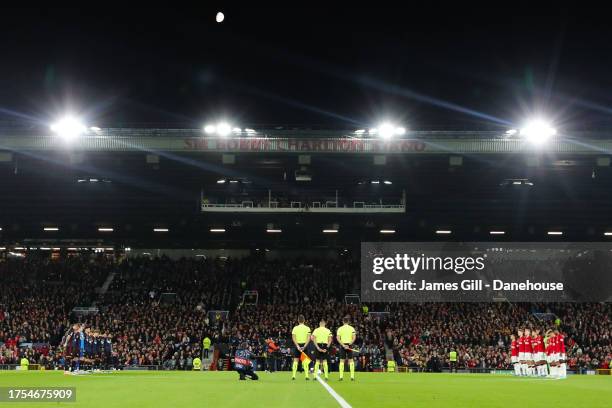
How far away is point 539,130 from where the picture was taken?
130ft

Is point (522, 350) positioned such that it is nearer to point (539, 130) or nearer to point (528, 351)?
point (528, 351)

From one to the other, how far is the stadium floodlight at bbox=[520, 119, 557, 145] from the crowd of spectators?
571 inches

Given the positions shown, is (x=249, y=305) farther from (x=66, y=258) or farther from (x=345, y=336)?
(x=345, y=336)

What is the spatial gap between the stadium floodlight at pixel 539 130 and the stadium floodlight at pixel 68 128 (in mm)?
21413

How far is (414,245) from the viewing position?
67125mm

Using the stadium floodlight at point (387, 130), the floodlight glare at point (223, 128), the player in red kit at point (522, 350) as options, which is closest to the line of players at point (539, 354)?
the player in red kit at point (522, 350)

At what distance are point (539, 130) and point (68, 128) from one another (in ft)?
74.4

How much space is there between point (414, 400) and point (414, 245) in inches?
2042

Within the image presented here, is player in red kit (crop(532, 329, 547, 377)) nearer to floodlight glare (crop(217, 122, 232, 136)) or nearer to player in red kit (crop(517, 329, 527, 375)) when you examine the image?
player in red kit (crop(517, 329, 527, 375))

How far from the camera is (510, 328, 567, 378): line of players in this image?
101 feet

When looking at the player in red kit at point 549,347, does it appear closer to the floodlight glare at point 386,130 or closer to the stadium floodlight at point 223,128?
the floodlight glare at point 386,130

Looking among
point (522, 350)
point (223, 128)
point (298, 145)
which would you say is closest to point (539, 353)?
point (522, 350)

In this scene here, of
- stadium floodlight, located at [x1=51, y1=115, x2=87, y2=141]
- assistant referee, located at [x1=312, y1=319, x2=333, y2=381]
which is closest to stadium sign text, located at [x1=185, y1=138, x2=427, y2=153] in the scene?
stadium floodlight, located at [x1=51, y1=115, x2=87, y2=141]

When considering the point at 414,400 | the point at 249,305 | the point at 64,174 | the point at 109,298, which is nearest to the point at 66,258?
the point at 109,298
